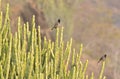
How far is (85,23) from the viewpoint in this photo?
3250 centimetres

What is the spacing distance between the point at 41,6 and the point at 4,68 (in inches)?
640

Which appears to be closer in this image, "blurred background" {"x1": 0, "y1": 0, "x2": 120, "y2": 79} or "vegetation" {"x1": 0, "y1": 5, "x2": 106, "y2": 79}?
"vegetation" {"x1": 0, "y1": 5, "x2": 106, "y2": 79}

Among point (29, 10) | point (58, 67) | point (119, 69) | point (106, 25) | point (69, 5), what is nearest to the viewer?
point (58, 67)

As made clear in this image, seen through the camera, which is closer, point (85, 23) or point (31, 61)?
point (31, 61)

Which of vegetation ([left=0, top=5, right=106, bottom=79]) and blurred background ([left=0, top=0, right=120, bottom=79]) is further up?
blurred background ([left=0, top=0, right=120, bottom=79])

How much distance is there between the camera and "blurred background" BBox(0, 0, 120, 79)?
15406 millimetres

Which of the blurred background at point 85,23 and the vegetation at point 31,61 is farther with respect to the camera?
the blurred background at point 85,23

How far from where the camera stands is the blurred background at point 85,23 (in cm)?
1541

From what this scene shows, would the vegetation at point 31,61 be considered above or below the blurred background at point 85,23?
below

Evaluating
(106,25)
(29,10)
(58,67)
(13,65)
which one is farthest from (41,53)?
(106,25)

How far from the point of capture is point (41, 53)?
4055mm

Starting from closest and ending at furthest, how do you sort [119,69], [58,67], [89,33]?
[58,67]
[119,69]
[89,33]

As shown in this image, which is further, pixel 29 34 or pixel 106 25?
pixel 106 25

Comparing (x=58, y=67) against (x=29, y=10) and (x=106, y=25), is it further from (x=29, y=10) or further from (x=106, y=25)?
(x=106, y=25)
